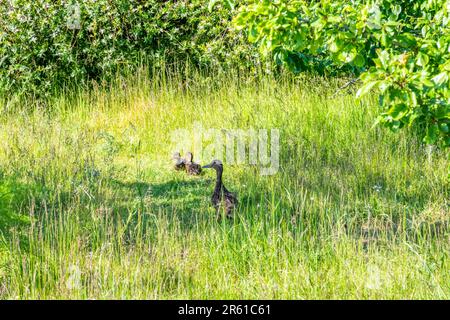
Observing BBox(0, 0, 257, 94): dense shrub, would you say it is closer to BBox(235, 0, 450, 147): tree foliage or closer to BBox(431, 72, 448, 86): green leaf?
BBox(235, 0, 450, 147): tree foliage

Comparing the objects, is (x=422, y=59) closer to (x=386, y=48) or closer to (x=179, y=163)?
(x=386, y=48)

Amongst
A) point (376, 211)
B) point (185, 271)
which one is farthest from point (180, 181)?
point (185, 271)

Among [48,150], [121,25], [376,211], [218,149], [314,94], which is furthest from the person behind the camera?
[121,25]

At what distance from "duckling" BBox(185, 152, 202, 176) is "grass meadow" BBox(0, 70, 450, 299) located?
12 cm

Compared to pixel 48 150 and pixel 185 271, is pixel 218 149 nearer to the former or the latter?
pixel 48 150

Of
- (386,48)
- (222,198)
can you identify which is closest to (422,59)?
(386,48)

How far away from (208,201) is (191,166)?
0.84m

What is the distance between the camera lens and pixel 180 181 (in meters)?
7.43

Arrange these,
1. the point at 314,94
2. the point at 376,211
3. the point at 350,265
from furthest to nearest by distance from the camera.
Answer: the point at 314,94
the point at 376,211
the point at 350,265

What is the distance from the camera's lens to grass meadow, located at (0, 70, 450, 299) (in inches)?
193

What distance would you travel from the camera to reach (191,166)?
24.6ft

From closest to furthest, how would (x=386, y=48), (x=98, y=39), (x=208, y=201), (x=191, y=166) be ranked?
(x=386, y=48), (x=208, y=201), (x=191, y=166), (x=98, y=39)

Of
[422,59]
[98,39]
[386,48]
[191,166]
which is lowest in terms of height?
[191,166]

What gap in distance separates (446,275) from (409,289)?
0.33m
